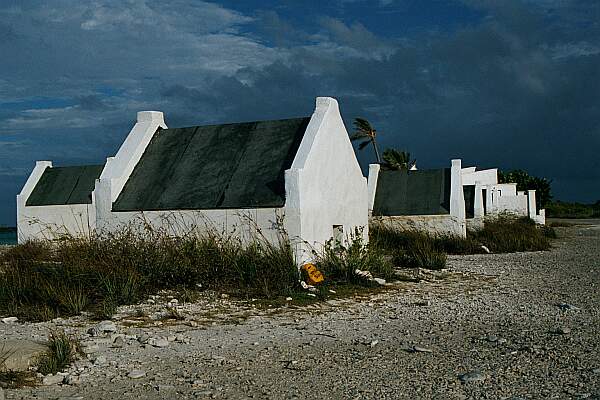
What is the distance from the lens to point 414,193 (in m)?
27.8

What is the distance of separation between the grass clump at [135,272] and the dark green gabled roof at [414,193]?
1365 centimetres

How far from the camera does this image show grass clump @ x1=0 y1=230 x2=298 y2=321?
38.7ft

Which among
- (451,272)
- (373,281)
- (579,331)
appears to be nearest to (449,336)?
(579,331)

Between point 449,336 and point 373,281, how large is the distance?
494 cm

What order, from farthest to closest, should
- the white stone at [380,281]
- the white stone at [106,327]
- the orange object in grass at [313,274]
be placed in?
the white stone at [380,281] < the orange object in grass at [313,274] < the white stone at [106,327]

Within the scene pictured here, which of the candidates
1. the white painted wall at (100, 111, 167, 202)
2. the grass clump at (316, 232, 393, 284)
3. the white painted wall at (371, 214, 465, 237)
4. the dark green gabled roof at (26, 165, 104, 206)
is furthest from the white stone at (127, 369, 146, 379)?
the dark green gabled roof at (26, 165, 104, 206)

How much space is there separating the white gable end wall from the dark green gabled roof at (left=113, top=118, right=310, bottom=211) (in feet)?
1.51

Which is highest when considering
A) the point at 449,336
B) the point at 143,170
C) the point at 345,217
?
the point at 143,170

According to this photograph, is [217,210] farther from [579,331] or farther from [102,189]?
[579,331]

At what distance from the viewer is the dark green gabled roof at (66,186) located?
2920 cm

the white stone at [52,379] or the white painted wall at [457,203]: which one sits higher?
the white painted wall at [457,203]

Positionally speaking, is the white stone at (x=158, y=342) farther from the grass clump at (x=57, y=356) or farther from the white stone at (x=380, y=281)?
the white stone at (x=380, y=281)

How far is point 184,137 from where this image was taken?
17.3m

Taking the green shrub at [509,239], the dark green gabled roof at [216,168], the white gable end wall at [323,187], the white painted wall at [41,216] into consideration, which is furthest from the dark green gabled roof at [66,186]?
the green shrub at [509,239]
